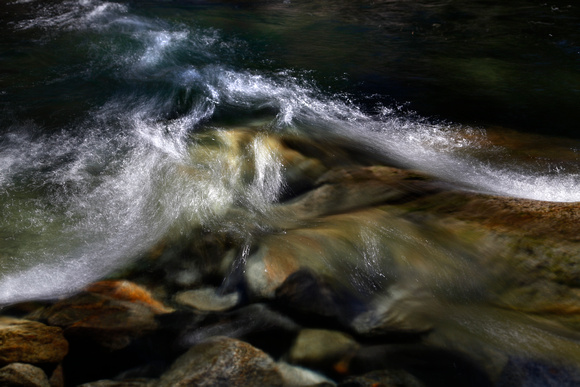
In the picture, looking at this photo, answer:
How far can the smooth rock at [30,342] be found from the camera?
7.88ft

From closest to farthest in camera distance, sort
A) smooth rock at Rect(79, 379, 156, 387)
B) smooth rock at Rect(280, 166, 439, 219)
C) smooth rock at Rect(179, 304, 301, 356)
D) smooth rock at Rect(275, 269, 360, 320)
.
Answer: smooth rock at Rect(79, 379, 156, 387) → smooth rock at Rect(179, 304, 301, 356) → smooth rock at Rect(275, 269, 360, 320) → smooth rock at Rect(280, 166, 439, 219)

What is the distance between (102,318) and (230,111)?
345 centimetres

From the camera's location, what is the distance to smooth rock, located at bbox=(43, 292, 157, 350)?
8.57ft

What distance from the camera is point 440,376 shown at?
2.28 meters

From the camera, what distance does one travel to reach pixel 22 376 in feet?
7.47

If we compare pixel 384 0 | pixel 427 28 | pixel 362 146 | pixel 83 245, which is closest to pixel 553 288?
pixel 362 146

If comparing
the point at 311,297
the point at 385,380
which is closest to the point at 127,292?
the point at 311,297

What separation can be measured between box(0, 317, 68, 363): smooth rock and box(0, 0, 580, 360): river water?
1.10ft

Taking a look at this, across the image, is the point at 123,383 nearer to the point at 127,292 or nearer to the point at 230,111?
the point at 127,292

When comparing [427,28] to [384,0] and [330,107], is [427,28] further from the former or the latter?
[330,107]

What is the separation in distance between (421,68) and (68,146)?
5.51 metres

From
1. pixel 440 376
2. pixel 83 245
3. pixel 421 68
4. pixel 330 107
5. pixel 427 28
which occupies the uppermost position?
pixel 427 28

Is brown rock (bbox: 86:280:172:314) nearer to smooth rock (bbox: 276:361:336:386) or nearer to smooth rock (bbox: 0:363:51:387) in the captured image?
smooth rock (bbox: 0:363:51:387)

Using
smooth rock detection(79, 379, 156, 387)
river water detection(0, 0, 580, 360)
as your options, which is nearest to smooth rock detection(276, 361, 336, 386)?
smooth rock detection(79, 379, 156, 387)
